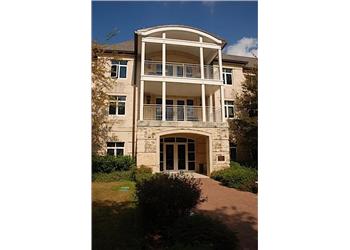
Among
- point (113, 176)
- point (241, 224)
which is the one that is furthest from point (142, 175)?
point (241, 224)

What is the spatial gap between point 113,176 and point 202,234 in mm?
3059

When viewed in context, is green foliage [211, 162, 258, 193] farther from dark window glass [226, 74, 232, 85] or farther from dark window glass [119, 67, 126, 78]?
dark window glass [119, 67, 126, 78]

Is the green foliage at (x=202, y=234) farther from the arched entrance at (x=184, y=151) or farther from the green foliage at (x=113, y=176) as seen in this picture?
the arched entrance at (x=184, y=151)

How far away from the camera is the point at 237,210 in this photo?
321 centimetres

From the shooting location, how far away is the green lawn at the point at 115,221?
1976mm

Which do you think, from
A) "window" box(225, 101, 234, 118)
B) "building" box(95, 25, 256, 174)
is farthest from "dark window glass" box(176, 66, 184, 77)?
"window" box(225, 101, 234, 118)

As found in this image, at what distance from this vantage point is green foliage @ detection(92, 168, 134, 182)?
4.59 m

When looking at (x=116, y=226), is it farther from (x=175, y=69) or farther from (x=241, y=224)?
(x=175, y=69)
